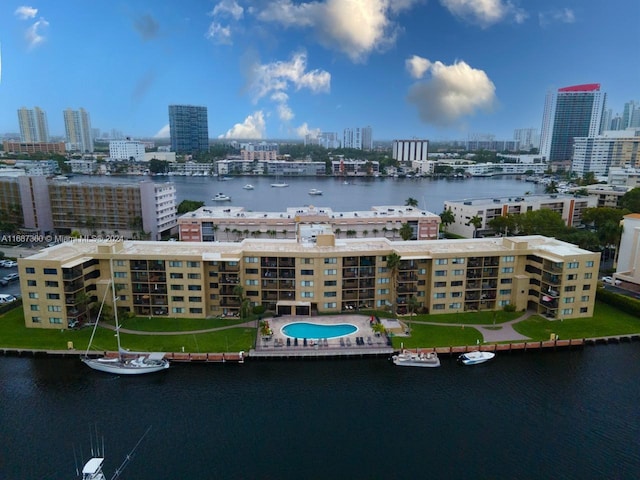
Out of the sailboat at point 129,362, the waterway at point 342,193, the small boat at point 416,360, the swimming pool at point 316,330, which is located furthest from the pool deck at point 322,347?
the waterway at point 342,193

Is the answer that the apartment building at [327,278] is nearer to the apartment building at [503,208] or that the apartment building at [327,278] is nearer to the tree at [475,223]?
the tree at [475,223]

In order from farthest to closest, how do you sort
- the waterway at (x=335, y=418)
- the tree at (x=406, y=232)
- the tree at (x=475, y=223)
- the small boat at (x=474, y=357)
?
the tree at (x=475, y=223)
the tree at (x=406, y=232)
the small boat at (x=474, y=357)
the waterway at (x=335, y=418)

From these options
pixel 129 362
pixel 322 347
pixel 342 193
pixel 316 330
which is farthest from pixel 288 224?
pixel 342 193

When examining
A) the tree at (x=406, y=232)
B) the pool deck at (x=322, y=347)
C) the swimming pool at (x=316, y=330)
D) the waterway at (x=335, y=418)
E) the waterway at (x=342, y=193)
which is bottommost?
the waterway at (x=335, y=418)

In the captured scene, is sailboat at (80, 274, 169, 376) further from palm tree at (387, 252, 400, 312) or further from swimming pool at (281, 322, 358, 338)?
palm tree at (387, 252, 400, 312)

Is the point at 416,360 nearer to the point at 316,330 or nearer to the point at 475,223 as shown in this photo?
the point at 316,330

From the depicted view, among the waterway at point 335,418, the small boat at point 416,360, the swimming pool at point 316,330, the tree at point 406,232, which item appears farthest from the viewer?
the tree at point 406,232
